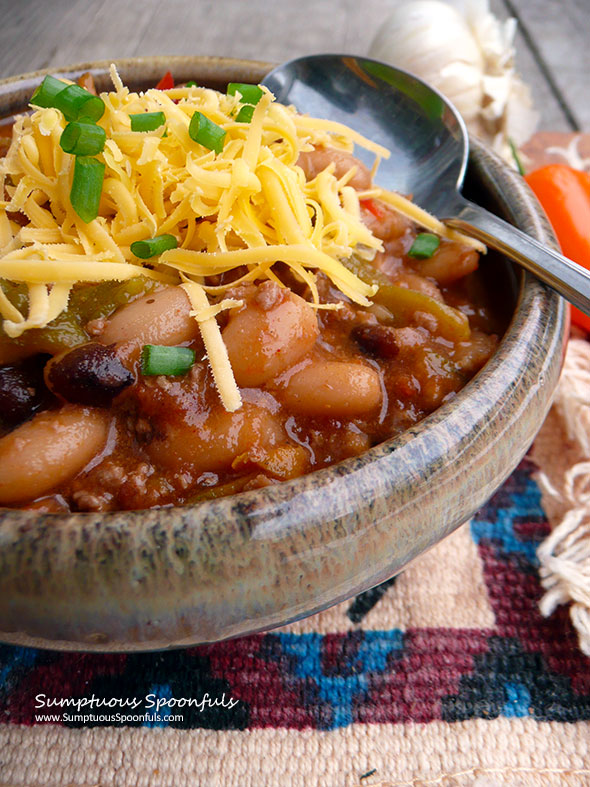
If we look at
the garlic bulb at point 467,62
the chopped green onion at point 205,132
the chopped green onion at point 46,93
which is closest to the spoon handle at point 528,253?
the chopped green onion at point 205,132

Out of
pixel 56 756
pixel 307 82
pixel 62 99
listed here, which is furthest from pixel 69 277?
pixel 307 82

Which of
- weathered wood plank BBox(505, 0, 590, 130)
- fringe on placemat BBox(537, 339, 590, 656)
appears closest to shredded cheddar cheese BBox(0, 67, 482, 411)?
fringe on placemat BBox(537, 339, 590, 656)

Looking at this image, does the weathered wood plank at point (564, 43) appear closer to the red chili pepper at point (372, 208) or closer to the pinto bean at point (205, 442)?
the red chili pepper at point (372, 208)

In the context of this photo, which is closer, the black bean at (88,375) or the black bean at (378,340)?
the black bean at (88,375)

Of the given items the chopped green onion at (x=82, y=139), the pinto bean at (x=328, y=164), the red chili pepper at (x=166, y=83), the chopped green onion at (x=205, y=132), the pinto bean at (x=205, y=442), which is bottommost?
the pinto bean at (x=205, y=442)

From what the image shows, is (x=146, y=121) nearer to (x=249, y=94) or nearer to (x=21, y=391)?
(x=249, y=94)

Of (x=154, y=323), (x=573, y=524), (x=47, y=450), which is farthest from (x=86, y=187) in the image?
(x=573, y=524)
